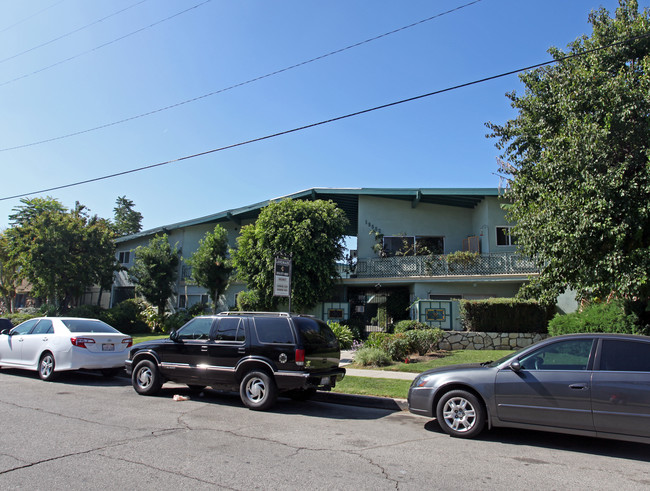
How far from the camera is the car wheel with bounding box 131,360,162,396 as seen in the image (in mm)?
9102

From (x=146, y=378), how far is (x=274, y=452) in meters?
4.96

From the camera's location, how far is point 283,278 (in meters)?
10.9

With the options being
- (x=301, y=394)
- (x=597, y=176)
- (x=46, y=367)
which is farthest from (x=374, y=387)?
(x=46, y=367)

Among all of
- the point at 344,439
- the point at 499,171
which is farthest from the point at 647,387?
the point at 499,171

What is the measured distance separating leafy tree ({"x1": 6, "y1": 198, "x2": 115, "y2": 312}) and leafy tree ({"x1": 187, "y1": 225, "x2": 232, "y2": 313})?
7654mm

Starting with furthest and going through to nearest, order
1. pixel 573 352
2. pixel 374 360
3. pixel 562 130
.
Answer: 1. pixel 374 360
2. pixel 562 130
3. pixel 573 352

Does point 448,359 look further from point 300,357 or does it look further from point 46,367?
point 46,367

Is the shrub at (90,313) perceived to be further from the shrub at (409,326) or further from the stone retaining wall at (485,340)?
the stone retaining wall at (485,340)

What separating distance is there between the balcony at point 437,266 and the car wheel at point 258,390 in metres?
14.4

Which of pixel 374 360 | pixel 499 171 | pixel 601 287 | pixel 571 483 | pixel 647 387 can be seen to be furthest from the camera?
pixel 499 171

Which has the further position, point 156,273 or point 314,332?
A: point 156,273

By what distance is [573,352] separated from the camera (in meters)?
6.02

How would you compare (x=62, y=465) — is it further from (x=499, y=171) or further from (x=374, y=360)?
(x=499, y=171)

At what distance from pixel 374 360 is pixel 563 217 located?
6.30 metres
